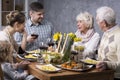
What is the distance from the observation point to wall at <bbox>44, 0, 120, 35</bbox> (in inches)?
198

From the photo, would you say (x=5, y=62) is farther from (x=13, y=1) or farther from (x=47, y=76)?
(x=13, y=1)

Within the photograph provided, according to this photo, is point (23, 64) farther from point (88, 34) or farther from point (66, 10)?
point (66, 10)

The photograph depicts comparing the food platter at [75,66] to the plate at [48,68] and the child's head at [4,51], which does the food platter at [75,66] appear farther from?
the child's head at [4,51]

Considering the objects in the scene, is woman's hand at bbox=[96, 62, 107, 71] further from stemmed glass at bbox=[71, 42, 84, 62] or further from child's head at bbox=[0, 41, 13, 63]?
child's head at bbox=[0, 41, 13, 63]

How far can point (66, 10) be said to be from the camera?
18.5 ft

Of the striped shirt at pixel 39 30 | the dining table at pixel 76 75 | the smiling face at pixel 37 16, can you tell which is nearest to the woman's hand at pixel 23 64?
the dining table at pixel 76 75

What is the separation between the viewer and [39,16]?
4043 mm

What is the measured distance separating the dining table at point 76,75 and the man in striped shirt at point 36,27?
3.96 feet

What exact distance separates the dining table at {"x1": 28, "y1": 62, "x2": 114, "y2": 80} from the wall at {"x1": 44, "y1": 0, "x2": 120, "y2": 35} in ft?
7.47

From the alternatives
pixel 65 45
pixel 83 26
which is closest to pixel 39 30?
pixel 83 26

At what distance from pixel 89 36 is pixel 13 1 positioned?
99.6 inches

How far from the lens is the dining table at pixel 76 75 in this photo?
8.18ft

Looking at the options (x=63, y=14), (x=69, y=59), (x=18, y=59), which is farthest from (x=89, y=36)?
(x=63, y=14)

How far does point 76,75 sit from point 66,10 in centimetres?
324
